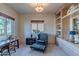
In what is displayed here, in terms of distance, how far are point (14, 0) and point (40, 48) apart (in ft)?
13.7

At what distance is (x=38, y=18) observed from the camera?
25.4ft

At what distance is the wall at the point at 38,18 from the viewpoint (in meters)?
7.71

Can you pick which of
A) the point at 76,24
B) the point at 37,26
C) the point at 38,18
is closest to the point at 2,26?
the point at 38,18

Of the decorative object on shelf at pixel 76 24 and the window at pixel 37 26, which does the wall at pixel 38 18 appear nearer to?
the window at pixel 37 26

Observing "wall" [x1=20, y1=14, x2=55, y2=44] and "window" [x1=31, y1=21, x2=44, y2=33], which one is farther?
"window" [x1=31, y1=21, x2=44, y2=33]

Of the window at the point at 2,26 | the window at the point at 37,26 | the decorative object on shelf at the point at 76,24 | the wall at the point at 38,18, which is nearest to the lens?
the decorative object on shelf at the point at 76,24

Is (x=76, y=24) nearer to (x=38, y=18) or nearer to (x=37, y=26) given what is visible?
(x=38, y=18)

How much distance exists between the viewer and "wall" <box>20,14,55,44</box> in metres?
7.71

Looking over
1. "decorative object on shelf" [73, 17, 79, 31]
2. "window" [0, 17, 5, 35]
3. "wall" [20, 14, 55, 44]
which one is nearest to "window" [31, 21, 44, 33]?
"wall" [20, 14, 55, 44]

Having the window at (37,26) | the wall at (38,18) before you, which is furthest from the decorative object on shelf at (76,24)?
the window at (37,26)

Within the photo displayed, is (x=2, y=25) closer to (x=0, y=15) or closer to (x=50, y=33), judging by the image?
(x=0, y=15)

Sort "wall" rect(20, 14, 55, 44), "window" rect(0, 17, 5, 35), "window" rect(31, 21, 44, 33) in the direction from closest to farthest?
"window" rect(0, 17, 5, 35) → "wall" rect(20, 14, 55, 44) → "window" rect(31, 21, 44, 33)

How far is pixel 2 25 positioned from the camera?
5.40 metres

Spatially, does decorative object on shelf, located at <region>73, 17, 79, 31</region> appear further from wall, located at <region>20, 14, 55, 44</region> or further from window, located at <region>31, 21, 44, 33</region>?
window, located at <region>31, 21, 44, 33</region>
